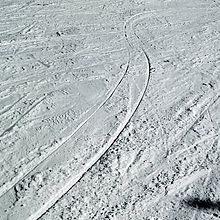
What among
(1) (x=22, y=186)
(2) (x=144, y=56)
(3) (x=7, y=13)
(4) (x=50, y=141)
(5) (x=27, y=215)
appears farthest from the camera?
(3) (x=7, y=13)

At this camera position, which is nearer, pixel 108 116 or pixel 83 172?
pixel 83 172

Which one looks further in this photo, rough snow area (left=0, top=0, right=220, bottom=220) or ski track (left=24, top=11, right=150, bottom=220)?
rough snow area (left=0, top=0, right=220, bottom=220)

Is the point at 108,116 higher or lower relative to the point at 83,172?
higher

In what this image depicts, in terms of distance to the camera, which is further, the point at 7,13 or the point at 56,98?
the point at 7,13

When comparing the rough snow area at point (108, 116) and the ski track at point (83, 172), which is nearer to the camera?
the ski track at point (83, 172)

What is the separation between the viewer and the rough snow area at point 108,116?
9.93ft

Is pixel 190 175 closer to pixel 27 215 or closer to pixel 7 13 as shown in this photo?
pixel 27 215

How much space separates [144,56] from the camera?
528 centimetres

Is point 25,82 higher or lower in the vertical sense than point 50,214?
higher

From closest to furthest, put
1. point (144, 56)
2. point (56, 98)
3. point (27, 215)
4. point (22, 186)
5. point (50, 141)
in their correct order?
point (27, 215), point (22, 186), point (50, 141), point (56, 98), point (144, 56)

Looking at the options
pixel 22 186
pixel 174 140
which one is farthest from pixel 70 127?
pixel 174 140

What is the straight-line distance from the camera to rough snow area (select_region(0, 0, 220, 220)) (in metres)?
3.03

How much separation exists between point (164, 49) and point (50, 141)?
2.83m

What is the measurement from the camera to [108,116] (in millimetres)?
4027
